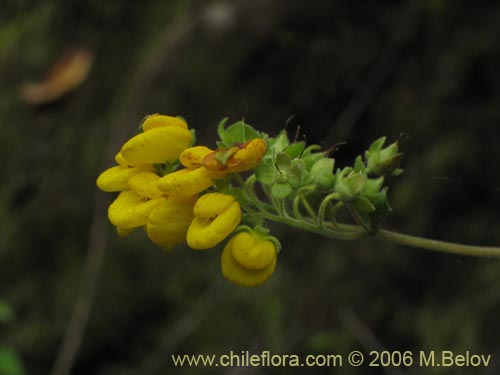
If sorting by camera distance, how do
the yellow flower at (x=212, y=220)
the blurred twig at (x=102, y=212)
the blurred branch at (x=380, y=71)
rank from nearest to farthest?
the yellow flower at (x=212, y=220) → the blurred branch at (x=380, y=71) → the blurred twig at (x=102, y=212)

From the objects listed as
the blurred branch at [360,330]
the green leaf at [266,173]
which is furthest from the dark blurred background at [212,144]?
the green leaf at [266,173]

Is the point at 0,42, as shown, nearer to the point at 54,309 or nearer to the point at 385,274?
the point at 54,309

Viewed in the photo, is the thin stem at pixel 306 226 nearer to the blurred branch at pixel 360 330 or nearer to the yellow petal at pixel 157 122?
the yellow petal at pixel 157 122

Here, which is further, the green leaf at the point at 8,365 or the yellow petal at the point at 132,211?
the green leaf at the point at 8,365

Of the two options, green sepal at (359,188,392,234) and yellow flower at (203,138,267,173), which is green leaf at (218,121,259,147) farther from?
green sepal at (359,188,392,234)

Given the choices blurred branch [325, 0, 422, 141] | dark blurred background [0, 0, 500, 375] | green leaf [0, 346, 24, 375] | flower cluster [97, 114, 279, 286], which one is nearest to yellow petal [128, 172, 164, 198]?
flower cluster [97, 114, 279, 286]
